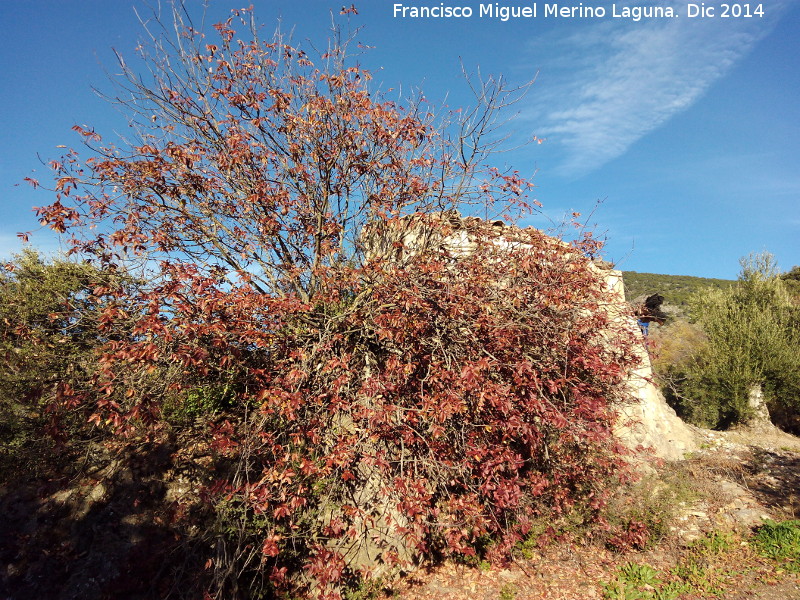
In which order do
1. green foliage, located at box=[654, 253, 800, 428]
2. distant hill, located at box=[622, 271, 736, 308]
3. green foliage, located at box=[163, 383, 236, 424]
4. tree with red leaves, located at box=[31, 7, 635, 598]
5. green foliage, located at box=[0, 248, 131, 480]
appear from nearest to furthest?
tree with red leaves, located at box=[31, 7, 635, 598]
green foliage, located at box=[0, 248, 131, 480]
green foliage, located at box=[163, 383, 236, 424]
green foliage, located at box=[654, 253, 800, 428]
distant hill, located at box=[622, 271, 736, 308]

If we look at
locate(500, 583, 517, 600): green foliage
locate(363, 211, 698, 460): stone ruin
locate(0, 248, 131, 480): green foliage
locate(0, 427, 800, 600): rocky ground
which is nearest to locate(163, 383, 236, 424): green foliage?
locate(0, 427, 800, 600): rocky ground

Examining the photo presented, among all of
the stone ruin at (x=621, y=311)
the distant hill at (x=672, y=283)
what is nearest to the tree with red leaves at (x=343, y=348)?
the stone ruin at (x=621, y=311)

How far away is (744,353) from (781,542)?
433 inches

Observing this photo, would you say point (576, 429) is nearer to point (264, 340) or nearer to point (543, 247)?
point (543, 247)

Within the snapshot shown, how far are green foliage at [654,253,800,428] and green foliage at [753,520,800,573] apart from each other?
7831mm

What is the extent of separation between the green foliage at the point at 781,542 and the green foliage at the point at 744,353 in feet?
25.7

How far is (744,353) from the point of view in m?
15.5

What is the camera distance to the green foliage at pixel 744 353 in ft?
49.5

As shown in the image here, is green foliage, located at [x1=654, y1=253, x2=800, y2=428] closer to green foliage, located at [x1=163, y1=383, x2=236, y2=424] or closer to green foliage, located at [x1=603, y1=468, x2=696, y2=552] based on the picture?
green foliage, located at [x1=603, y1=468, x2=696, y2=552]

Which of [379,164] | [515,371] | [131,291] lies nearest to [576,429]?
[515,371]

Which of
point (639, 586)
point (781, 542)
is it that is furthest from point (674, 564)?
point (781, 542)

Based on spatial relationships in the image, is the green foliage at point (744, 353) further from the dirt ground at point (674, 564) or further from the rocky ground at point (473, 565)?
the rocky ground at point (473, 565)

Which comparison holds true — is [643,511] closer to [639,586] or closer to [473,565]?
[639,586]

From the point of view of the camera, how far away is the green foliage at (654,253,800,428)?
15.1 metres
